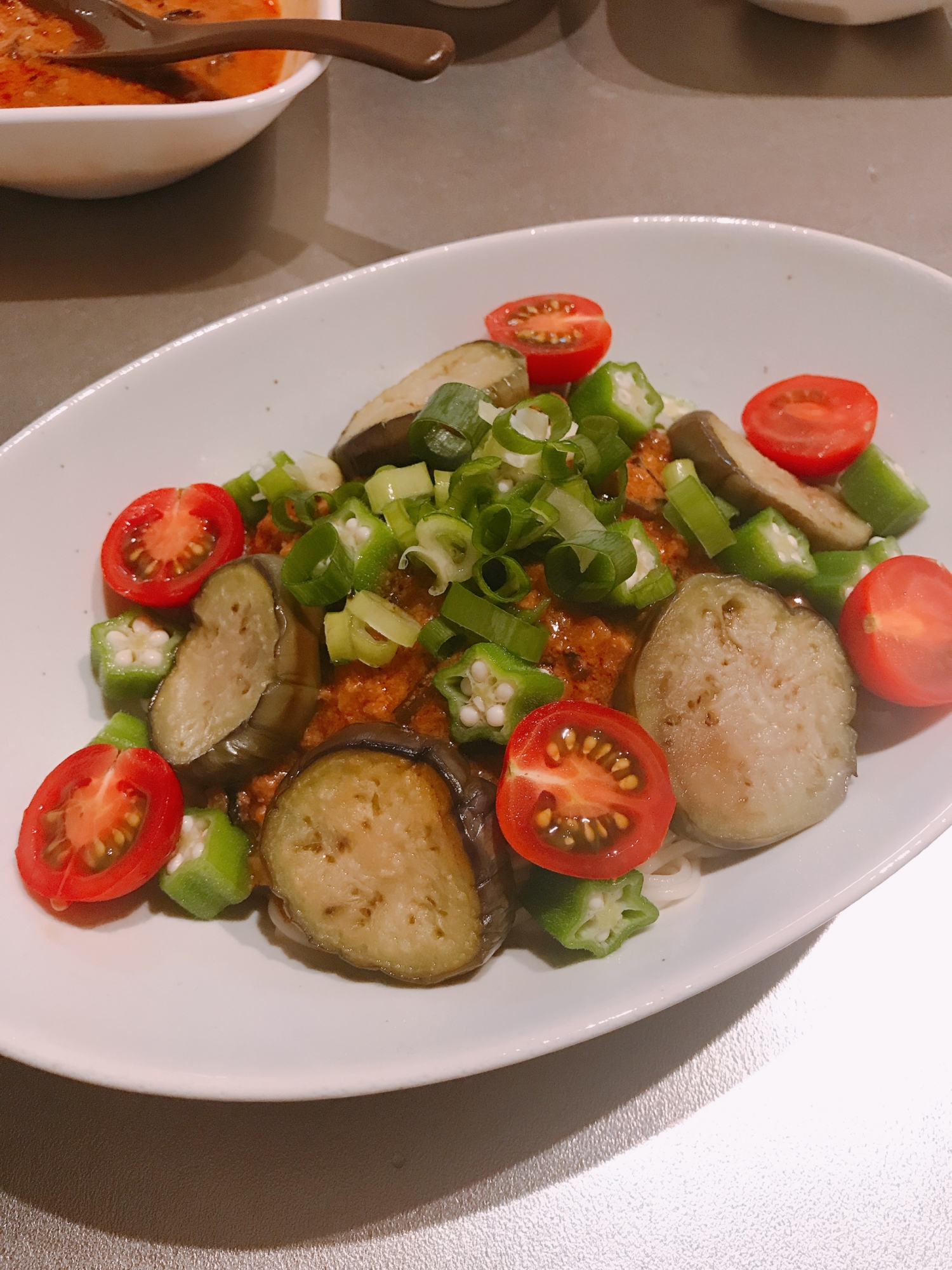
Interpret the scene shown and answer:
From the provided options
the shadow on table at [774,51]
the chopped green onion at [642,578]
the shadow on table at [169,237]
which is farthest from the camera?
the shadow on table at [774,51]

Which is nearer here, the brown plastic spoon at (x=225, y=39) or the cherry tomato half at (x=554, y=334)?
the cherry tomato half at (x=554, y=334)

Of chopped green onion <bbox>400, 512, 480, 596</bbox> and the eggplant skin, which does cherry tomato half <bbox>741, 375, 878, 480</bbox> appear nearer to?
the eggplant skin

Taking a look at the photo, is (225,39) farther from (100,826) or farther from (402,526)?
(100,826)

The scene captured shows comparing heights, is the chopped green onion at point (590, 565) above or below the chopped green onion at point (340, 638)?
above

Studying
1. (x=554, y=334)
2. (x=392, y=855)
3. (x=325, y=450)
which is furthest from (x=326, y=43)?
(x=392, y=855)

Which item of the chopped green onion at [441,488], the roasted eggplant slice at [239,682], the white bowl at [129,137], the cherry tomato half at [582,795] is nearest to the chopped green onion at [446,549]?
the chopped green onion at [441,488]

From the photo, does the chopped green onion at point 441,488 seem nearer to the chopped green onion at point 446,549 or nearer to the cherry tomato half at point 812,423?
→ the chopped green onion at point 446,549

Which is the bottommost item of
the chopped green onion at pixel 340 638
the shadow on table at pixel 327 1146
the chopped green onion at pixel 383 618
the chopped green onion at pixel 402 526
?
the shadow on table at pixel 327 1146

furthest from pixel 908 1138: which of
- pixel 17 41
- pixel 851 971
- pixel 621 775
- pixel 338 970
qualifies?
pixel 17 41

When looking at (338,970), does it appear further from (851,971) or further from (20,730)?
(851,971)
